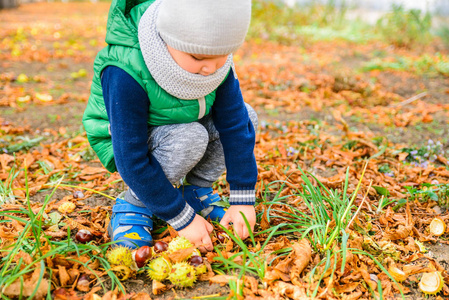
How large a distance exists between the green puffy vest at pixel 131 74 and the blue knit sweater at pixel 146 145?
0.15 feet

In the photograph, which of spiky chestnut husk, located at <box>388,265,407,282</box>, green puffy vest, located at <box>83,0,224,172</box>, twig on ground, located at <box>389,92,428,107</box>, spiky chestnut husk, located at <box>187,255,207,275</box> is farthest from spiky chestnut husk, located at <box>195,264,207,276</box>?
twig on ground, located at <box>389,92,428,107</box>

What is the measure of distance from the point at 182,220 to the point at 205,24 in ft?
3.03

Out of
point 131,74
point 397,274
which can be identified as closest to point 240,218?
point 397,274

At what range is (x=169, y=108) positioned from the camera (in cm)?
176

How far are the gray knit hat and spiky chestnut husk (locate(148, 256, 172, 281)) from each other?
930mm

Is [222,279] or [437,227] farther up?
[437,227]

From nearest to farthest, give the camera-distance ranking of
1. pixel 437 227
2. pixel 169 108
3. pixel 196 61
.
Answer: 1. pixel 196 61
2. pixel 169 108
3. pixel 437 227

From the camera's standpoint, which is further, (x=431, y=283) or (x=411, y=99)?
(x=411, y=99)

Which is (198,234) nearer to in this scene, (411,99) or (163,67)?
(163,67)

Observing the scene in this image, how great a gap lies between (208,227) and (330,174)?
126 centimetres

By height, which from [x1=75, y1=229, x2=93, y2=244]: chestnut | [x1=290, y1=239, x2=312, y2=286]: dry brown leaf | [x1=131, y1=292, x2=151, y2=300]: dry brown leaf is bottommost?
[x1=75, y1=229, x2=93, y2=244]: chestnut

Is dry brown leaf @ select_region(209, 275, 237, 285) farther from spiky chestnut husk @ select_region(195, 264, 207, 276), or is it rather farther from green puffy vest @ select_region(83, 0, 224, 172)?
green puffy vest @ select_region(83, 0, 224, 172)

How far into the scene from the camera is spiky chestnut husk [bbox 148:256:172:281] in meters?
1.61

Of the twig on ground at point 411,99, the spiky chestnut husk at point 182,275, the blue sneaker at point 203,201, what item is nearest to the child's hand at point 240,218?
the blue sneaker at point 203,201
